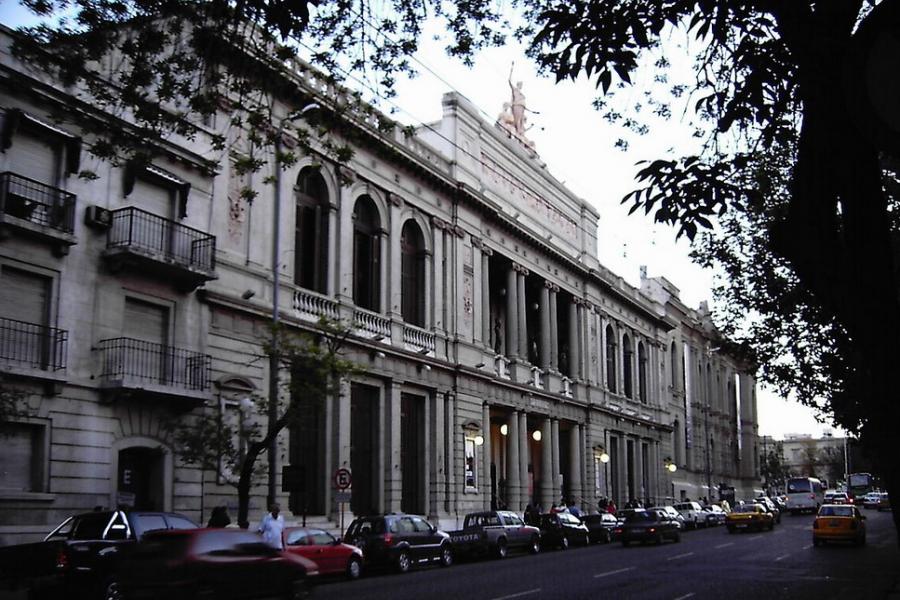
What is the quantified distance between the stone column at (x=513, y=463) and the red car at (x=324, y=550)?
857 inches

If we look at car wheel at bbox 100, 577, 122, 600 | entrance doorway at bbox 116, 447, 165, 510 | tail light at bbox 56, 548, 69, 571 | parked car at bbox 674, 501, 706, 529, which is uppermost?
entrance doorway at bbox 116, 447, 165, 510

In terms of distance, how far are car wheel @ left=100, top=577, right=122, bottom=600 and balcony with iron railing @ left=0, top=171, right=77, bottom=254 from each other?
29.0 feet

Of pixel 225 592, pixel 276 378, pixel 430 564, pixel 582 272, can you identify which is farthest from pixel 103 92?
pixel 582 272

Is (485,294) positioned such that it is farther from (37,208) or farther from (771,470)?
(771,470)

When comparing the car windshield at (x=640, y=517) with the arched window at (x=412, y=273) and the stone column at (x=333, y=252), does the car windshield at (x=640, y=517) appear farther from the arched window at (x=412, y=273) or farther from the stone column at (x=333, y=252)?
the stone column at (x=333, y=252)

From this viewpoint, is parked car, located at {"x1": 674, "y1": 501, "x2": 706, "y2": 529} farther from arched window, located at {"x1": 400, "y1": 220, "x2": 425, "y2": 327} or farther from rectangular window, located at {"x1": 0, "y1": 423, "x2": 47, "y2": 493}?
rectangular window, located at {"x1": 0, "y1": 423, "x2": 47, "y2": 493}

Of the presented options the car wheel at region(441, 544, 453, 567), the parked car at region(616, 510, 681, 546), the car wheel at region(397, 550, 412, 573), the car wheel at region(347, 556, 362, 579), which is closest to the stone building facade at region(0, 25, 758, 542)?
the car wheel at region(347, 556, 362, 579)

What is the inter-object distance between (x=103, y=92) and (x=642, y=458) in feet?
200

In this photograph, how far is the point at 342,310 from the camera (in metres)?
34.6

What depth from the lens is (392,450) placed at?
121 ft

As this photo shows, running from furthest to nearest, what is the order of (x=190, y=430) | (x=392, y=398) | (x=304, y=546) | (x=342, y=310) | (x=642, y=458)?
1. (x=642, y=458)
2. (x=392, y=398)
3. (x=342, y=310)
4. (x=190, y=430)
5. (x=304, y=546)

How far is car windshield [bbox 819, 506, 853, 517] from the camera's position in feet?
117

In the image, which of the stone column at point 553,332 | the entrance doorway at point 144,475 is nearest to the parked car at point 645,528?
the stone column at point 553,332

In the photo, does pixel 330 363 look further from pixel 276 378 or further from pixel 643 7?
pixel 643 7
